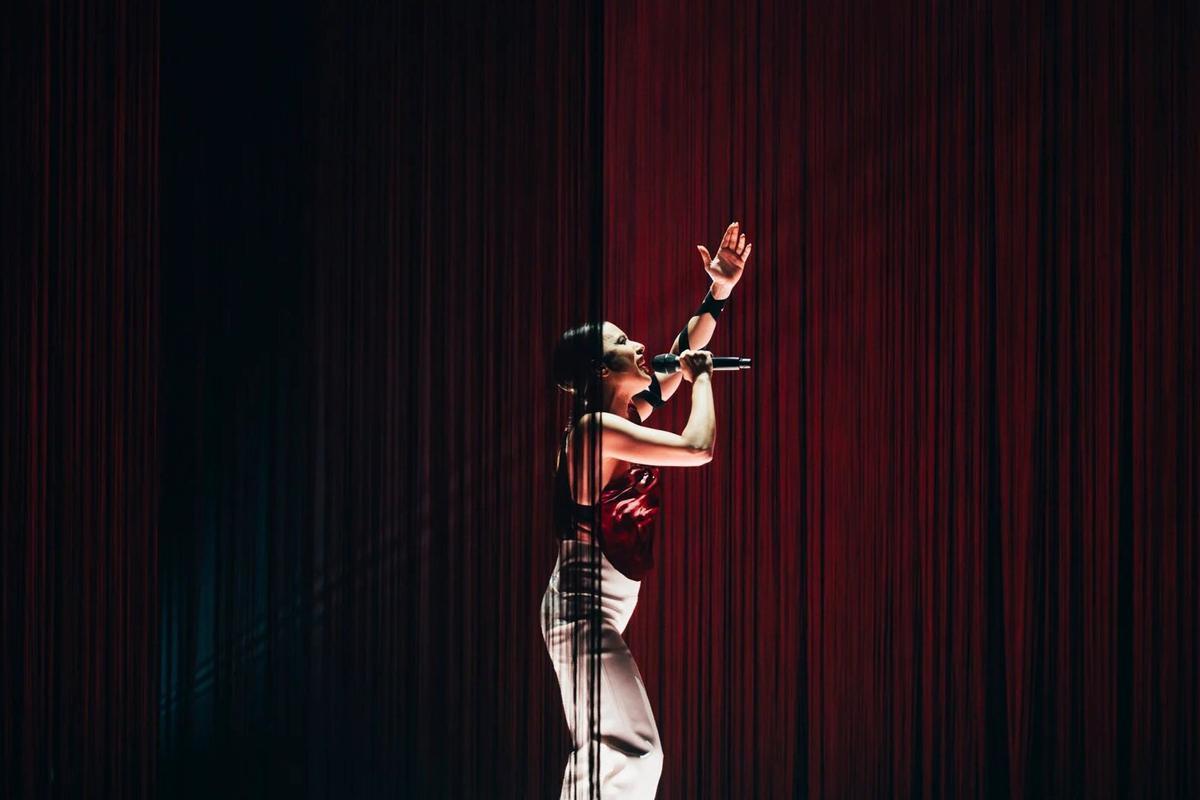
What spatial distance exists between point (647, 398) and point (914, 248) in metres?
1.01

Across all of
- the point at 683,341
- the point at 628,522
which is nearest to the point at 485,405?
the point at 628,522

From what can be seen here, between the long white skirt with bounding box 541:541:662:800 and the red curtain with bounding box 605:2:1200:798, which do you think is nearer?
the long white skirt with bounding box 541:541:662:800

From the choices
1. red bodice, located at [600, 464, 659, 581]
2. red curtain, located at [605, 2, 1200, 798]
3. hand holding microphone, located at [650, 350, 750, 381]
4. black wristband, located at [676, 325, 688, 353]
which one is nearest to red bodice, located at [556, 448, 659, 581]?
red bodice, located at [600, 464, 659, 581]

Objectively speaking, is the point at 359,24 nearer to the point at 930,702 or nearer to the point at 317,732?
the point at 317,732

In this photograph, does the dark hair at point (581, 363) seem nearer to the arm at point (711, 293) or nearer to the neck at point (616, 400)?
the neck at point (616, 400)

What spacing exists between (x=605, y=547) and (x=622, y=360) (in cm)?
42

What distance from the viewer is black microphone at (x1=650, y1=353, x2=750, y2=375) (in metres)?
2.57

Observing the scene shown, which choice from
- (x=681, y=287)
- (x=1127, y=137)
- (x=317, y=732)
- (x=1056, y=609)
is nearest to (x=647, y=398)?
(x=681, y=287)

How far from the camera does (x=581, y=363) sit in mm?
2400

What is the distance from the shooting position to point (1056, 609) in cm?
312

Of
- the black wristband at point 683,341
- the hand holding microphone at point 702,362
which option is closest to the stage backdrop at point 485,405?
the hand holding microphone at point 702,362

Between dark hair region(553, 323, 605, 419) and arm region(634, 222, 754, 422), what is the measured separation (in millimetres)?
332

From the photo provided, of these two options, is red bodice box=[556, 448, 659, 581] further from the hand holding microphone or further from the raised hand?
the raised hand

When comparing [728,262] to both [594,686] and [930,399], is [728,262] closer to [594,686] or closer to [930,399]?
[930,399]
